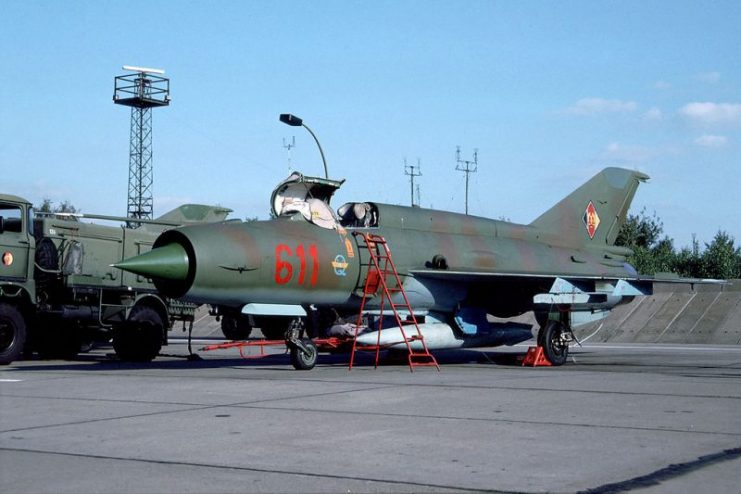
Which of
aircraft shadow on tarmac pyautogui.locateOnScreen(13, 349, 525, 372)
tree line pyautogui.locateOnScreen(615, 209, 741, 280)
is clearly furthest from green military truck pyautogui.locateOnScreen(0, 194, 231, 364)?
tree line pyautogui.locateOnScreen(615, 209, 741, 280)

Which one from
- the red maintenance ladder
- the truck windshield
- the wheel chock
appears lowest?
the wheel chock

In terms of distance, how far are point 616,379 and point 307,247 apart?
16.9 ft

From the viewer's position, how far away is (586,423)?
836 centimetres

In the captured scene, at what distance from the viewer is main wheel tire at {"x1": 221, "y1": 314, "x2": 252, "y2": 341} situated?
64.7 ft

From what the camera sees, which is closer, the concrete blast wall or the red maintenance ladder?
the red maintenance ladder

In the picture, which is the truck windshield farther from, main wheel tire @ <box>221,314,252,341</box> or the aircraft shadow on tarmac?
main wheel tire @ <box>221,314,252,341</box>

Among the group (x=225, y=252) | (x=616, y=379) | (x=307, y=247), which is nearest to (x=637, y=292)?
(x=616, y=379)

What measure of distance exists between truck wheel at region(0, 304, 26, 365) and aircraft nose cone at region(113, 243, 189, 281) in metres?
4.36

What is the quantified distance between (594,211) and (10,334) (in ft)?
42.1

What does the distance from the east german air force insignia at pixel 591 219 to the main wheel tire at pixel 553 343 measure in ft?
15.1

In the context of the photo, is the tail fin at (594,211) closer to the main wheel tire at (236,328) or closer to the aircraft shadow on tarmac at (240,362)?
the aircraft shadow on tarmac at (240,362)

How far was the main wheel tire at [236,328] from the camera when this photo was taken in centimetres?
1973

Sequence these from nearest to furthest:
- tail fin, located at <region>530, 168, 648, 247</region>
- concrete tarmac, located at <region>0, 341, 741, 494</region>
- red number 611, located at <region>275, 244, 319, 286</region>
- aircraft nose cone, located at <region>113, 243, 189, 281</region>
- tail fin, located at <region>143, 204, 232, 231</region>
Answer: concrete tarmac, located at <region>0, 341, 741, 494</region>, aircraft nose cone, located at <region>113, 243, 189, 281</region>, red number 611, located at <region>275, 244, 319, 286</region>, tail fin, located at <region>530, 168, 648, 247</region>, tail fin, located at <region>143, 204, 232, 231</region>

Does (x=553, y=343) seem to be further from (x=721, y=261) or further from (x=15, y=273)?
(x=721, y=261)
